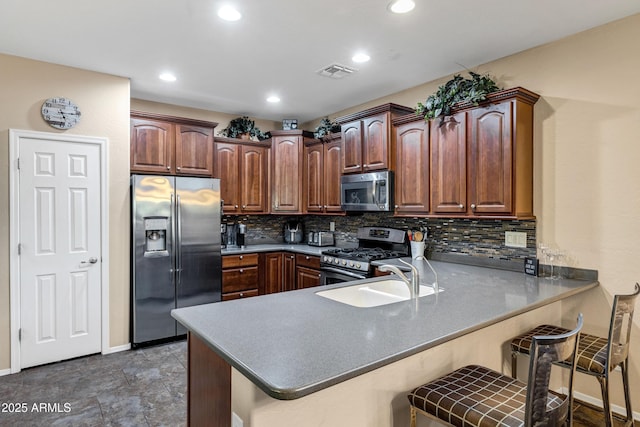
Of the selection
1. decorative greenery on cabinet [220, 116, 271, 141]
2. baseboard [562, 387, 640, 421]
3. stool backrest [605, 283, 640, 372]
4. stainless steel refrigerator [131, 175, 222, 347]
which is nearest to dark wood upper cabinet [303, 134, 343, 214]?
decorative greenery on cabinet [220, 116, 271, 141]

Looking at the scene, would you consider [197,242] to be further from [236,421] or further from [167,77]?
[236,421]

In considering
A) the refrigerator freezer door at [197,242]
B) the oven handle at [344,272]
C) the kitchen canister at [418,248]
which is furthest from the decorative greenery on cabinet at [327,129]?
the kitchen canister at [418,248]

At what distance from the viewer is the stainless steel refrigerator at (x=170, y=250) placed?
3.63m

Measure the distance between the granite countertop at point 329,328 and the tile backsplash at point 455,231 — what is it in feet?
2.14

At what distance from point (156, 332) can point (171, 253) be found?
0.80 m

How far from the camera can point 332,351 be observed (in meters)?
1.31

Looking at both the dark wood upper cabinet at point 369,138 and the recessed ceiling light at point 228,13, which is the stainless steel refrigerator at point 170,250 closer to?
the dark wood upper cabinet at point 369,138

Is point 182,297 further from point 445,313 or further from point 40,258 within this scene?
point 445,313

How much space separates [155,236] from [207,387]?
8.01 feet

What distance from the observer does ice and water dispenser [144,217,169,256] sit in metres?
3.68

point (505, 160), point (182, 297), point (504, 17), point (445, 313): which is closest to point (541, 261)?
point (505, 160)

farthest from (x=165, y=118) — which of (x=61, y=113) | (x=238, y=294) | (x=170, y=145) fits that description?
(x=238, y=294)

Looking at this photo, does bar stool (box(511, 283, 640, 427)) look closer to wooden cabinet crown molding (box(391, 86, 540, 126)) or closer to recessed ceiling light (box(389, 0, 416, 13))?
wooden cabinet crown molding (box(391, 86, 540, 126))

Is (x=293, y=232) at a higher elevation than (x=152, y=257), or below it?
higher
